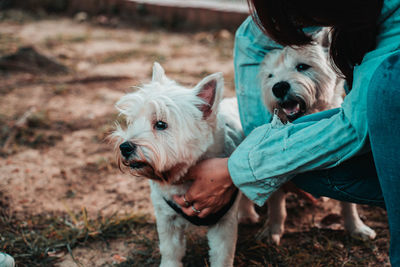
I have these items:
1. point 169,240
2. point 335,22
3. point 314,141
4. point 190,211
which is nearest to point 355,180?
point 314,141

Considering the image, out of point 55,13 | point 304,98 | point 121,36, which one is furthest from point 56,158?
point 55,13

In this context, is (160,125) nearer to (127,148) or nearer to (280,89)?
(127,148)

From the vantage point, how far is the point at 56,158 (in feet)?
11.6

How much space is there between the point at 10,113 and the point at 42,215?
2.05 m

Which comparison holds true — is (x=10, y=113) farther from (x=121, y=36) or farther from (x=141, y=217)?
(x=121, y=36)

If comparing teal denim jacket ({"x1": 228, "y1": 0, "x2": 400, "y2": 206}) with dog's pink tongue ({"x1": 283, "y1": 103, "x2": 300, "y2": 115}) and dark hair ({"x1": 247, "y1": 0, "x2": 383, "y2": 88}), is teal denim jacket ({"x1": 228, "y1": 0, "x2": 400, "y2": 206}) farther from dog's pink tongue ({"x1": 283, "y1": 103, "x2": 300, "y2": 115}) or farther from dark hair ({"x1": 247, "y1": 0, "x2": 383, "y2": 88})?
dog's pink tongue ({"x1": 283, "y1": 103, "x2": 300, "y2": 115})

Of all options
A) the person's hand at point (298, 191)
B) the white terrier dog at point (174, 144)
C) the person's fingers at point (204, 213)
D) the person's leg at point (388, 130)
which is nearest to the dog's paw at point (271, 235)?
the person's hand at point (298, 191)

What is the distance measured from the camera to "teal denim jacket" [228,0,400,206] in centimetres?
139

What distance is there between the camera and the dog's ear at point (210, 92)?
2.04 m

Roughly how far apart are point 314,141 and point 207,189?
650 mm

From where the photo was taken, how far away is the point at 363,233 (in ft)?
8.20

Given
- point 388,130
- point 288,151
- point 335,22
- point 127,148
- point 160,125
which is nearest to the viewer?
point 388,130

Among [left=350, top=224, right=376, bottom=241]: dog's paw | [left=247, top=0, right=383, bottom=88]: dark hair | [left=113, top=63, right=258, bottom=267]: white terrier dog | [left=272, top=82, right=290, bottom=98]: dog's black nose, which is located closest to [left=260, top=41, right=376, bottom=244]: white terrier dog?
[left=272, top=82, right=290, bottom=98]: dog's black nose

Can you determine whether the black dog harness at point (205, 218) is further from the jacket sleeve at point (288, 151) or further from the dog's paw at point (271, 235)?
the dog's paw at point (271, 235)
